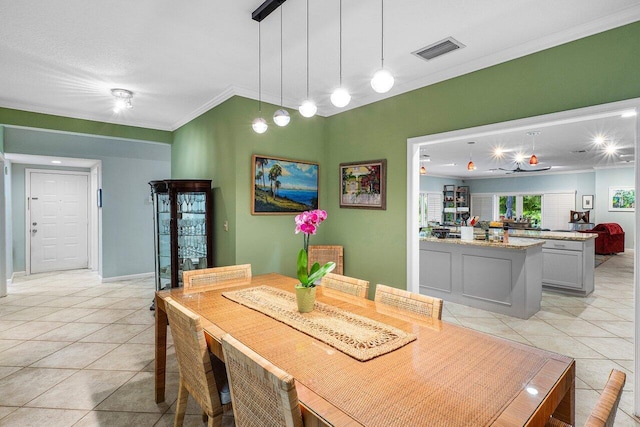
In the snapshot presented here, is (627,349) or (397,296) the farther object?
(627,349)

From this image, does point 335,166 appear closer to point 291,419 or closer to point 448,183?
point 291,419

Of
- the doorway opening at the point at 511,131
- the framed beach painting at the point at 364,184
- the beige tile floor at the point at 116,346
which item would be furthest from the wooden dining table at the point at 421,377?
the framed beach painting at the point at 364,184

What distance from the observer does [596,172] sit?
981 cm

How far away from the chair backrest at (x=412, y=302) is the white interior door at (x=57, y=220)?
7363 mm

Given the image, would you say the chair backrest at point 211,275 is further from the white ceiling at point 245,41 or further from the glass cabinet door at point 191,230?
the white ceiling at point 245,41

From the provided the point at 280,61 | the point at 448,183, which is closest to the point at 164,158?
the point at 280,61

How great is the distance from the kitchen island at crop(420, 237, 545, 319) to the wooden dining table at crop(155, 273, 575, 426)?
275 cm

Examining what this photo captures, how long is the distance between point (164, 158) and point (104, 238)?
1801mm

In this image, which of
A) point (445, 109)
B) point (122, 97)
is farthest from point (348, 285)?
point (122, 97)

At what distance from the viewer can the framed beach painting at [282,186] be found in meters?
3.74

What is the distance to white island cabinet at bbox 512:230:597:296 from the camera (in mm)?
4695

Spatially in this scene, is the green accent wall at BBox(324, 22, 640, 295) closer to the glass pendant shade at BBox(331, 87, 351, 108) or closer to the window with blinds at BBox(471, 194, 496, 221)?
the glass pendant shade at BBox(331, 87, 351, 108)

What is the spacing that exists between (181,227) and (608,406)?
13.3 ft

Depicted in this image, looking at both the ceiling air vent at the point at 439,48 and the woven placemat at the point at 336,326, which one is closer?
the woven placemat at the point at 336,326
